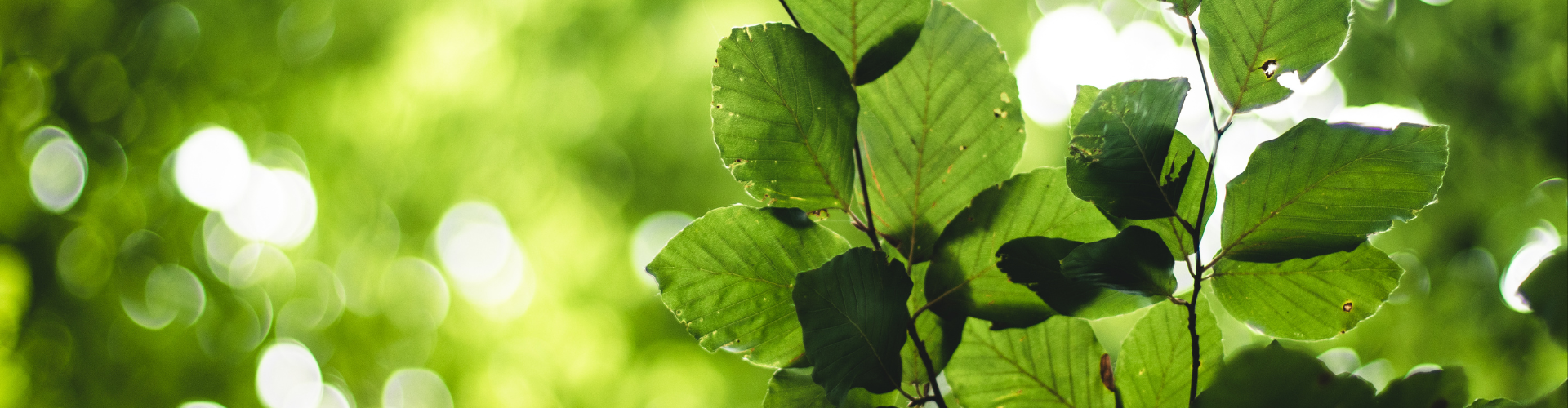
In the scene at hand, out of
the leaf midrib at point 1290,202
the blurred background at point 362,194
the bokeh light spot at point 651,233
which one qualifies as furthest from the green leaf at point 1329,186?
the bokeh light spot at point 651,233

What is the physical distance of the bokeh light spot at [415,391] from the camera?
157 cm

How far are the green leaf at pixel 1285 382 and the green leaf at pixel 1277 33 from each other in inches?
2.1

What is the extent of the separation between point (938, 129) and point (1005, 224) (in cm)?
3

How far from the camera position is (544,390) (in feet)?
5.00

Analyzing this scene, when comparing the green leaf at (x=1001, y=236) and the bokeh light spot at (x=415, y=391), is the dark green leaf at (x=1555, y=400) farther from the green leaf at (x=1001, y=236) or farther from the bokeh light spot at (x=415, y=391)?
the bokeh light spot at (x=415, y=391)

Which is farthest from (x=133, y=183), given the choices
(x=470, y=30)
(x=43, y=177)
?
(x=470, y=30)

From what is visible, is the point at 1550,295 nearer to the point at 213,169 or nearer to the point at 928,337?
the point at 928,337

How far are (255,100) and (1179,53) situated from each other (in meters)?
1.90

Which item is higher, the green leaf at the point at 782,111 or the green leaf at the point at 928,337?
the green leaf at the point at 782,111

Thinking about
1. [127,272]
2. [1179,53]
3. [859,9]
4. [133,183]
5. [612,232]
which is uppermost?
[133,183]

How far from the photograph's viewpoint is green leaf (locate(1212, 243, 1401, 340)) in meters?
0.14

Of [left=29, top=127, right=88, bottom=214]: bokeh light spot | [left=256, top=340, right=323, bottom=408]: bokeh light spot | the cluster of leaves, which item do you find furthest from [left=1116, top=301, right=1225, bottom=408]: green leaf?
[left=29, top=127, right=88, bottom=214]: bokeh light spot

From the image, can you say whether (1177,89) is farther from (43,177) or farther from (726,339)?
(43,177)

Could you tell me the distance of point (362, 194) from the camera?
165 cm
